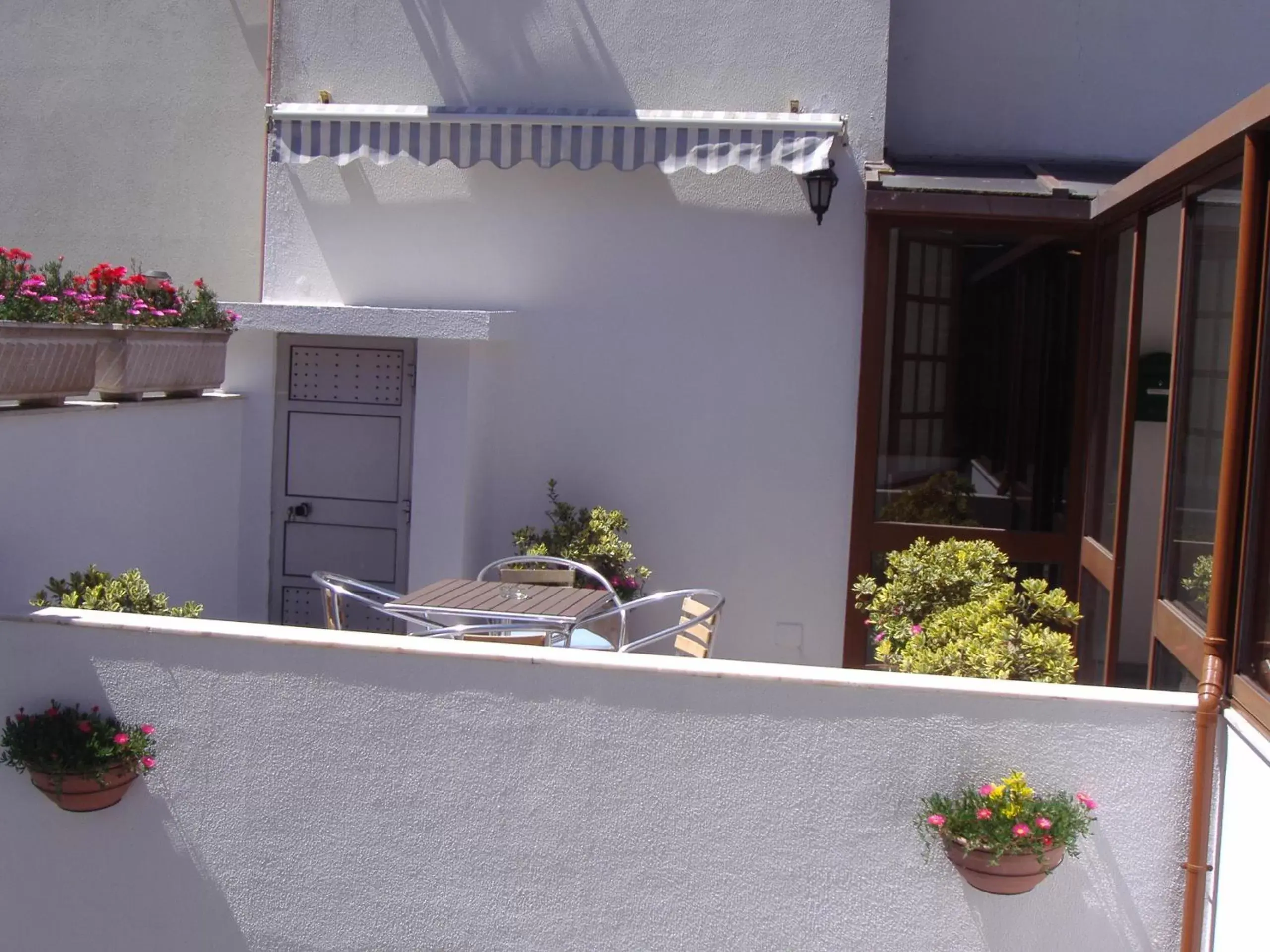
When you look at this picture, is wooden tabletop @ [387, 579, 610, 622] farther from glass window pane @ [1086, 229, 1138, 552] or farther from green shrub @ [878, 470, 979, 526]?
glass window pane @ [1086, 229, 1138, 552]

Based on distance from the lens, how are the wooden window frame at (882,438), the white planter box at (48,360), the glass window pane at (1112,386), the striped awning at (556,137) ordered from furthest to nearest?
the striped awning at (556,137) → the wooden window frame at (882,438) → the glass window pane at (1112,386) → the white planter box at (48,360)

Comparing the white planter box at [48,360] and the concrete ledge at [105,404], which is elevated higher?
the white planter box at [48,360]

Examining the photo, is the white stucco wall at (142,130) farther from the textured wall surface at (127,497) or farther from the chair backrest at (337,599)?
the chair backrest at (337,599)

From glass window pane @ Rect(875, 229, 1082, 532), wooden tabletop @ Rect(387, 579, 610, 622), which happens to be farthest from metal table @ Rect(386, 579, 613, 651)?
glass window pane @ Rect(875, 229, 1082, 532)

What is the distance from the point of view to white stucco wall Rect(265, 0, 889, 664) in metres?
10.5

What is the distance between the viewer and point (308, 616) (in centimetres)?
1121

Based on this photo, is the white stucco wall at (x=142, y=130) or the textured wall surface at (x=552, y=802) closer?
the textured wall surface at (x=552, y=802)

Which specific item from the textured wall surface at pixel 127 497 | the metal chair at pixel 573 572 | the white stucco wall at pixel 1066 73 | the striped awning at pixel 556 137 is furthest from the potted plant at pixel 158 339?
the white stucco wall at pixel 1066 73

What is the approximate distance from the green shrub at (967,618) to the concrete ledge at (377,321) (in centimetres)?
387

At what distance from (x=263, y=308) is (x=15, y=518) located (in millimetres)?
3313

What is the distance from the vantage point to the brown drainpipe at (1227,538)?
5422 mm

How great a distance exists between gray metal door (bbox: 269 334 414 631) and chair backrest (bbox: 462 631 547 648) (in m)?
2.46

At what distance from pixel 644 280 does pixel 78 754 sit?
6187mm

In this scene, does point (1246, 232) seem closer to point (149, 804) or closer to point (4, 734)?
point (149, 804)
